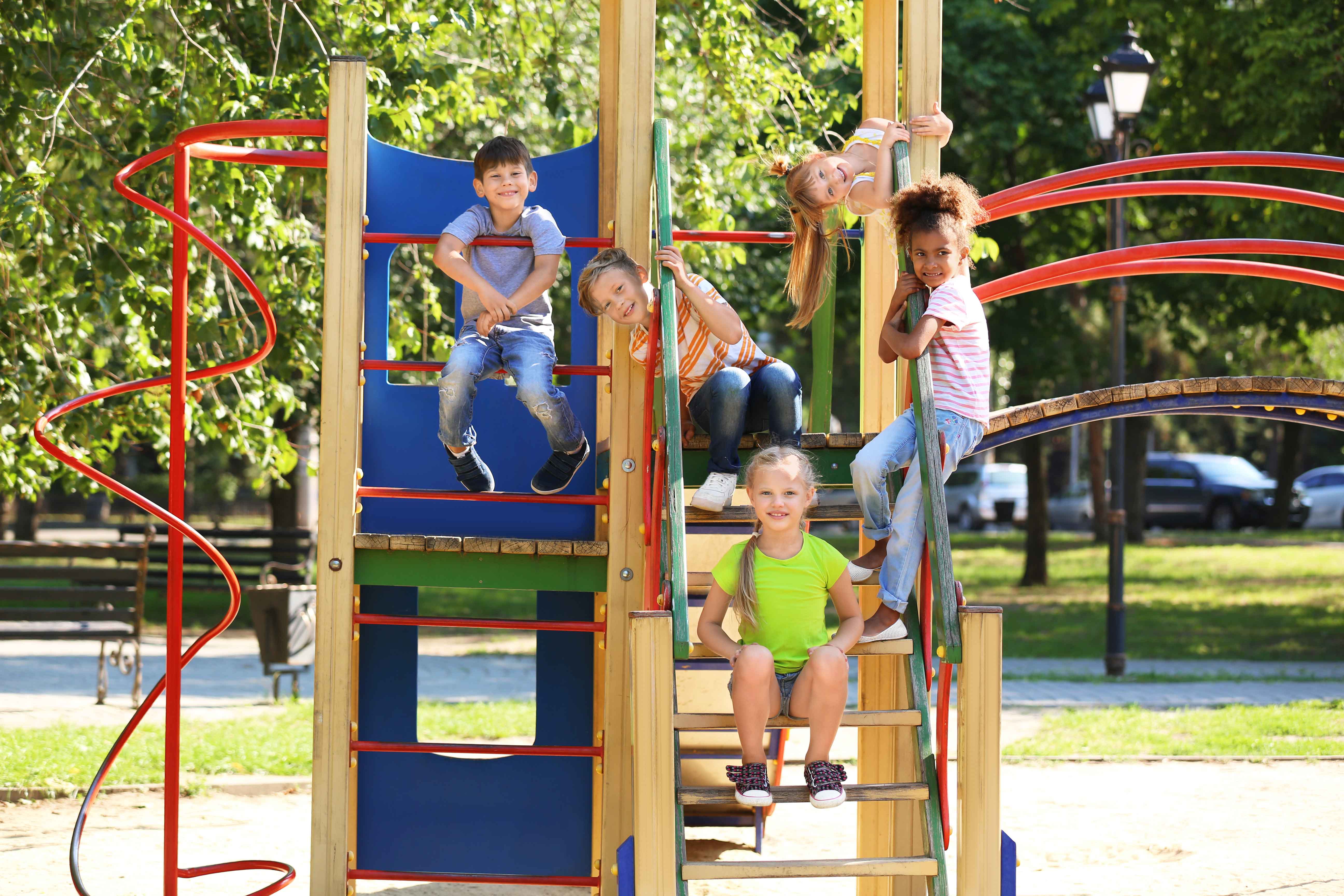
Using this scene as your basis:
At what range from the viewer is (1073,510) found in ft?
108

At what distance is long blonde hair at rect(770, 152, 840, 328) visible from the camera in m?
4.86

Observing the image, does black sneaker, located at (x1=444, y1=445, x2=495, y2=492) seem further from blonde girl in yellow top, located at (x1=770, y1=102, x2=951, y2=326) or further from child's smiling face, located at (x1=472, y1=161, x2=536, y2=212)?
blonde girl in yellow top, located at (x1=770, y1=102, x2=951, y2=326)

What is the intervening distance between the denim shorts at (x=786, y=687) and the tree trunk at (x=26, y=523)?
25.2 metres

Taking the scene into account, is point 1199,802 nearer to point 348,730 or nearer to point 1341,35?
point 348,730

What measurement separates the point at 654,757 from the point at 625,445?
1.37 meters

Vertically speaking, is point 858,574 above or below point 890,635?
above

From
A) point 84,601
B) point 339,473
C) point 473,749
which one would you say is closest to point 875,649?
point 473,749

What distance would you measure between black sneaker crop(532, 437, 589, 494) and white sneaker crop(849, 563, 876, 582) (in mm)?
1200

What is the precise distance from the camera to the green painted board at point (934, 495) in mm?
3713

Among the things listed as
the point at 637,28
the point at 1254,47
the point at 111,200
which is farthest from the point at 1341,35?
the point at 111,200

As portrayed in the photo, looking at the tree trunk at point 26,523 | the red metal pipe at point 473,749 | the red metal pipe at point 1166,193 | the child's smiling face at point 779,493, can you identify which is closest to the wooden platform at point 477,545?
the red metal pipe at point 473,749

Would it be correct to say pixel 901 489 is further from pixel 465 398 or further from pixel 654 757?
pixel 465 398

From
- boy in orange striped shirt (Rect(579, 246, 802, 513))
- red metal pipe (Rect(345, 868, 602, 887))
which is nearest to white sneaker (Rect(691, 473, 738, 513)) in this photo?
boy in orange striped shirt (Rect(579, 246, 802, 513))

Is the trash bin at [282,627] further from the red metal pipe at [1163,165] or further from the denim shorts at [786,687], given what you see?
the denim shorts at [786,687]
